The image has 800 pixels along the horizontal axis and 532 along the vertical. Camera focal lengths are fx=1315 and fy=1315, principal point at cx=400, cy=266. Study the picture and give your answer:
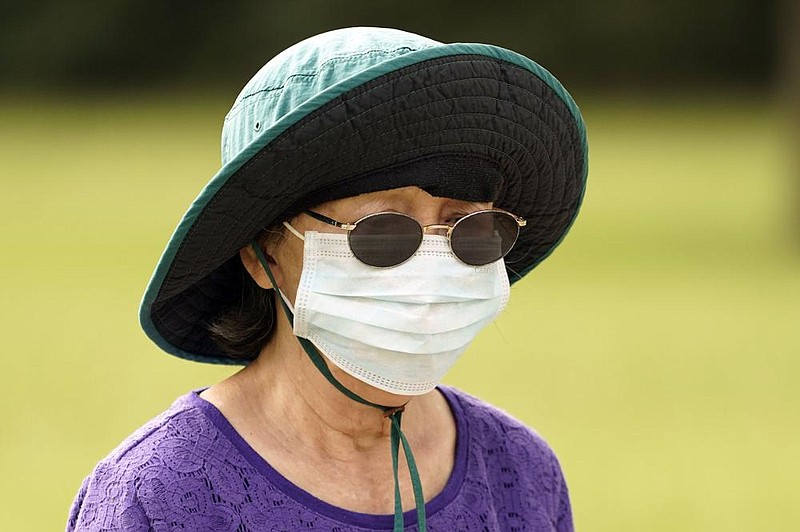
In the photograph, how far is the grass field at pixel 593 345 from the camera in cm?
732

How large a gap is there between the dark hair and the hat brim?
0.05 metres

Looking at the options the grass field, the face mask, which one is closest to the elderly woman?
the face mask

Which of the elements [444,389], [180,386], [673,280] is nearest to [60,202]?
[673,280]

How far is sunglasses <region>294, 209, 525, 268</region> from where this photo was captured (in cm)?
227

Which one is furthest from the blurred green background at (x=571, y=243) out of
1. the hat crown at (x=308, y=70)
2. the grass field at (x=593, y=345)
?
the hat crown at (x=308, y=70)

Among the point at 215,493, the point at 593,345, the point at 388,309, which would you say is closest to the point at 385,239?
the point at 388,309

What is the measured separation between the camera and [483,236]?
2.39 m

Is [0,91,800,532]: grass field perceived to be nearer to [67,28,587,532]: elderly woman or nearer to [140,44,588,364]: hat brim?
[67,28,587,532]: elderly woman

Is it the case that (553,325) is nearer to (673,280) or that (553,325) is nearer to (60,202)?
(673,280)

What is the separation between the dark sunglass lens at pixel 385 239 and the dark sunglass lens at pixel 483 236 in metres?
0.08

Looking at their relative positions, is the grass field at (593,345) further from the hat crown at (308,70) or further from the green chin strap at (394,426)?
the hat crown at (308,70)

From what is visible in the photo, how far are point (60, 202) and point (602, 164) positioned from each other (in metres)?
9.79

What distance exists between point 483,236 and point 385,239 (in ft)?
0.67

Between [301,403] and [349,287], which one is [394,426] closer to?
[301,403]
